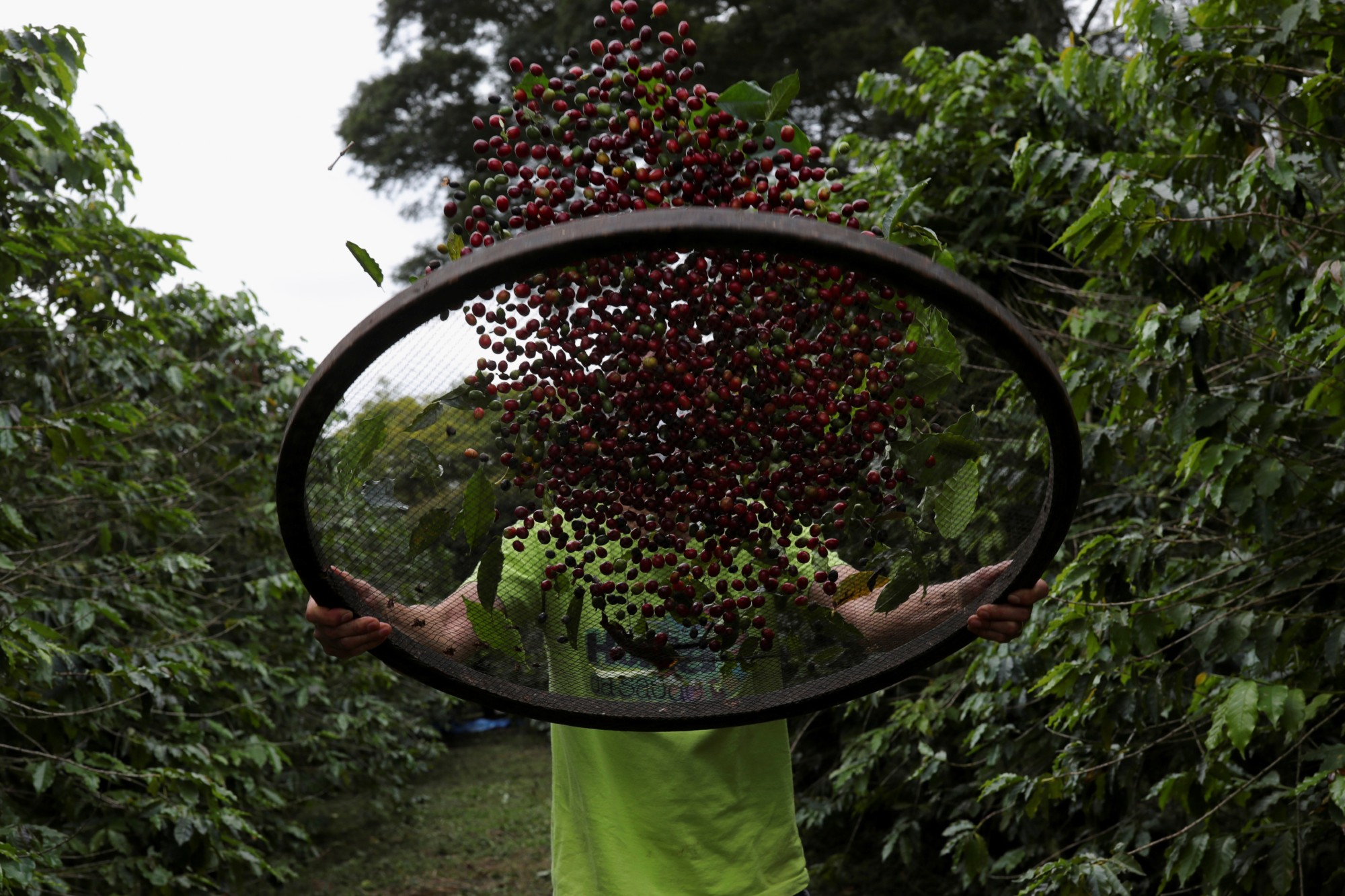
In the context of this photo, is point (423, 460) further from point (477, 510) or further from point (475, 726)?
point (475, 726)

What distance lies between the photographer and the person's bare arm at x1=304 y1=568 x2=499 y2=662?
1.47 meters

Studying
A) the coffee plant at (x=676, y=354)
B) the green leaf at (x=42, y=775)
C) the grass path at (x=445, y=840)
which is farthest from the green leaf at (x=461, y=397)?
the grass path at (x=445, y=840)

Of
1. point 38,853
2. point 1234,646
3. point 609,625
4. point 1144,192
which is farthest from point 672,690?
point 38,853

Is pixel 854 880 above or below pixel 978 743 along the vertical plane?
below

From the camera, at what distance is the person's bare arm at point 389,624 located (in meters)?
1.47

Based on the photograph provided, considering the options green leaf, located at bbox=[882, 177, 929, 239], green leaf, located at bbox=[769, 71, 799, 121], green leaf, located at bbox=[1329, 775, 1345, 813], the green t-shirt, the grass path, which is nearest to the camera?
green leaf, located at bbox=[882, 177, 929, 239]

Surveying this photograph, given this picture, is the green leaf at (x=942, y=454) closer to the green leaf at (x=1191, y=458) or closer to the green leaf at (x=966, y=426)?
the green leaf at (x=966, y=426)

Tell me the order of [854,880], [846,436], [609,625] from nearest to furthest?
1. [846,436]
2. [609,625]
3. [854,880]

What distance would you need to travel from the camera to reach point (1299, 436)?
2547mm

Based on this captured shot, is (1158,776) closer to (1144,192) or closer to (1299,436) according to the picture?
(1299,436)

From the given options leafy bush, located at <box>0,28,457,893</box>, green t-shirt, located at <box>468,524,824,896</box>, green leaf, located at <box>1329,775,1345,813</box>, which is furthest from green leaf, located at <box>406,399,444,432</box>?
green leaf, located at <box>1329,775,1345,813</box>

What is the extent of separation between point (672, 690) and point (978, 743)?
2.41 meters

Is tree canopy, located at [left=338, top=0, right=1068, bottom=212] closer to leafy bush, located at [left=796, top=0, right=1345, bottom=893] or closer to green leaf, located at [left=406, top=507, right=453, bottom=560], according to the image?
leafy bush, located at [left=796, top=0, right=1345, bottom=893]

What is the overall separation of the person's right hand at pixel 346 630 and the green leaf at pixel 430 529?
10cm
